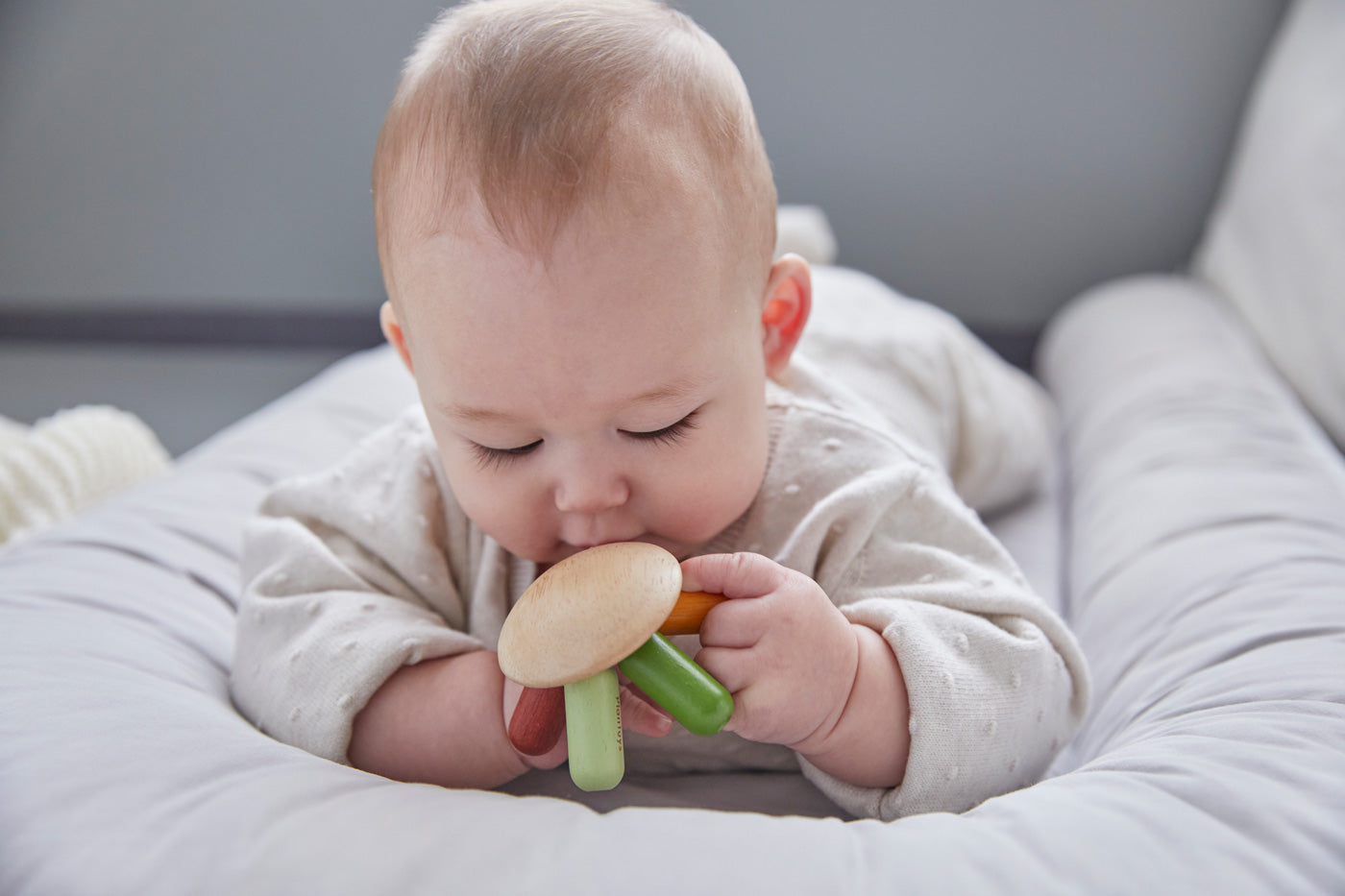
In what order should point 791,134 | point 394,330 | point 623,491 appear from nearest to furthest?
1. point 623,491
2. point 394,330
3. point 791,134

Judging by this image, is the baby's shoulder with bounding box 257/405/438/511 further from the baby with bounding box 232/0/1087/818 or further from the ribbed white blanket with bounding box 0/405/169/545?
the ribbed white blanket with bounding box 0/405/169/545

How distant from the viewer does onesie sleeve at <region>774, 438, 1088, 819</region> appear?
64 centimetres

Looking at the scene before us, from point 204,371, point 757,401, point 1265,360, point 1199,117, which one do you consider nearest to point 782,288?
point 757,401

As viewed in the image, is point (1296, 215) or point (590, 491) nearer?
point (590, 491)

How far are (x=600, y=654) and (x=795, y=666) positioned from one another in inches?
5.2

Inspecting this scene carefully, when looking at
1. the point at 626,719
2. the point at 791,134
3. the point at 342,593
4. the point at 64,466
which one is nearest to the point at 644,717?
the point at 626,719

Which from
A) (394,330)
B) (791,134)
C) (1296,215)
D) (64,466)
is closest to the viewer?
(394,330)

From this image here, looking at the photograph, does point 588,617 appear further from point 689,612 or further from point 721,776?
point 721,776

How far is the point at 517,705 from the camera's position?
584 millimetres

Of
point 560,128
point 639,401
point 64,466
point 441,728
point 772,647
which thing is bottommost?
point 64,466

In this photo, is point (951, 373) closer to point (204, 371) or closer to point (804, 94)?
point (804, 94)

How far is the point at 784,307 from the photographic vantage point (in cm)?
75

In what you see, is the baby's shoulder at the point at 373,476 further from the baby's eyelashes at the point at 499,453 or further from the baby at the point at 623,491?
the baby's eyelashes at the point at 499,453

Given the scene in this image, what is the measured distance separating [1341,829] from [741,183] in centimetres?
47
